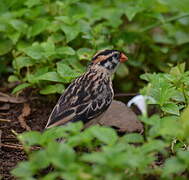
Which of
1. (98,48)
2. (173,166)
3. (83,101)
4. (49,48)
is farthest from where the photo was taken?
(98,48)

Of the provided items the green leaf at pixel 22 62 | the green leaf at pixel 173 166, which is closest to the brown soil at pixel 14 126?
the green leaf at pixel 22 62

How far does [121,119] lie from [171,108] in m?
0.98

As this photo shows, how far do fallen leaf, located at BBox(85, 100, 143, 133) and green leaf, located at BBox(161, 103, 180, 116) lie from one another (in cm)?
77

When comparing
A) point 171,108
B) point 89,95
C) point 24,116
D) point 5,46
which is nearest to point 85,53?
point 24,116

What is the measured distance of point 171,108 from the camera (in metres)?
6.01

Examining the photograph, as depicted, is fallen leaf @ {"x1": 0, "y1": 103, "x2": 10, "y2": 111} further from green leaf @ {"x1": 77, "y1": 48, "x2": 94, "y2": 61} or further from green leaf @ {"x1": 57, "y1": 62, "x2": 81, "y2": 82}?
green leaf @ {"x1": 77, "y1": 48, "x2": 94, "y2": 61}

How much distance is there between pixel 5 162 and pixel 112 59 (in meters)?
1.62

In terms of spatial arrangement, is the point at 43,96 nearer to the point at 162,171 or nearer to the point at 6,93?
the point at 6,93

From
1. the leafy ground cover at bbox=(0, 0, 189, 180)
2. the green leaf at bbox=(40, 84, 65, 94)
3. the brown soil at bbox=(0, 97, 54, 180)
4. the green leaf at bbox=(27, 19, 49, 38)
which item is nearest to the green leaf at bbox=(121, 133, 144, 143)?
the leafy ground cover at bbox=(0, 0, 189, 180)

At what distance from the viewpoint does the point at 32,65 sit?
7559 mm

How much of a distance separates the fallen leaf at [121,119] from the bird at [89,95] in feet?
1.47

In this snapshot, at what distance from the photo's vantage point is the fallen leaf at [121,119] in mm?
6760

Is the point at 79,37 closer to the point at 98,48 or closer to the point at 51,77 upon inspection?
the point at 98,48

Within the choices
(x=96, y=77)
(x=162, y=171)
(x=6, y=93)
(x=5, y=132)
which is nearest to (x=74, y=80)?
(x=96, y=77)
